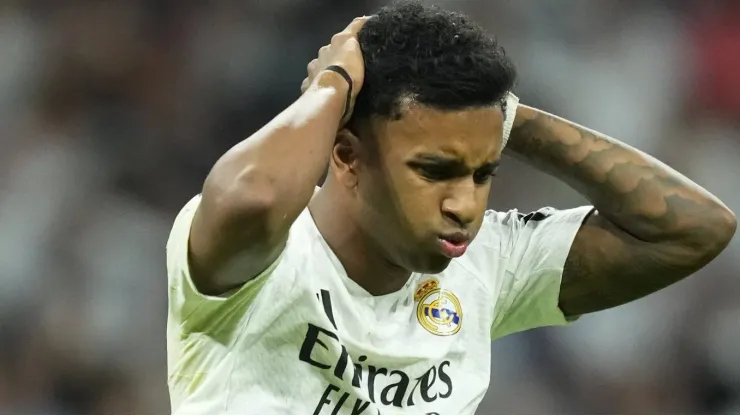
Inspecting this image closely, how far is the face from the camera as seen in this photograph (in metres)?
1.47

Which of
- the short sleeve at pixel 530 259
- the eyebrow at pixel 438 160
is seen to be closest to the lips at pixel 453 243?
the eyebrow at pixel 438 160

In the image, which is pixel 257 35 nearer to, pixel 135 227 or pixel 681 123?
pixel 135 227

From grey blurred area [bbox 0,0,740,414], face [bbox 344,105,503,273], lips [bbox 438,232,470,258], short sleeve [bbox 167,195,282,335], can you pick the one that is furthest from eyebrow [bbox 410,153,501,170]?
grey blurred area [bbox 0,0,740,414]

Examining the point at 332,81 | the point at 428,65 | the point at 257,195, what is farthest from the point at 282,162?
the point at 428,65

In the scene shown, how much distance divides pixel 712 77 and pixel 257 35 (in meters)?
1.57

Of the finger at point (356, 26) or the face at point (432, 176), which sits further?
the finger at point (356, 26)

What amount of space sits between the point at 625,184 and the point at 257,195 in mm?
897

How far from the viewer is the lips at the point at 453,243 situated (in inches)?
57.5

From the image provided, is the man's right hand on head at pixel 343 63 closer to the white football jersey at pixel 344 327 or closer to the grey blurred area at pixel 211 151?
the white football jersey at pixel 344 327

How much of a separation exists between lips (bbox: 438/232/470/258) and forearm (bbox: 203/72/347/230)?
235mm

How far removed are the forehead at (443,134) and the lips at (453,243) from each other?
0.12 meters

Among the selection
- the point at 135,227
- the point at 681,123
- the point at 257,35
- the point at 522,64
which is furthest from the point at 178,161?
the point at 681,123

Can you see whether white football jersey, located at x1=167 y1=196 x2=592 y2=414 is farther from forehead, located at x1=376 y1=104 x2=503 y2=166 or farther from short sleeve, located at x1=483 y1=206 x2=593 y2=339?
forehead, located at x1=376 y1=104 x2=503 y2=166

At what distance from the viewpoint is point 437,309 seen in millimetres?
1767
